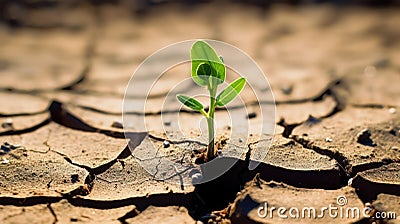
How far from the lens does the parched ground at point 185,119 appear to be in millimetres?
1993

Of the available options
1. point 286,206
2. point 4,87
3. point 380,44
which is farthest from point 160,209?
point 380,44

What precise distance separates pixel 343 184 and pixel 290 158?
0.23 metres

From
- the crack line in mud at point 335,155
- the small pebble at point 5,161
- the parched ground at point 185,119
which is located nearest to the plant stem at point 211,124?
the parched ground at point 185,119

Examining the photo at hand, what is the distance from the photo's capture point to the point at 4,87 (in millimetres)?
3148

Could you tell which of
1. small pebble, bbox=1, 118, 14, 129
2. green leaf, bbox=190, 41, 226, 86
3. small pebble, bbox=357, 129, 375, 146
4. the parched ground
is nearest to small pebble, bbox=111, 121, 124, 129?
the parched ground

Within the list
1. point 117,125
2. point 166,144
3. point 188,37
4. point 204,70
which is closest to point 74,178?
point 166,144

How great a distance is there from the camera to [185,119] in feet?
8.68

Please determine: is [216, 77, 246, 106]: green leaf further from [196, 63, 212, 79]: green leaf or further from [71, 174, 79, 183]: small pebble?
[71, 174, 79, 183]: small pebble

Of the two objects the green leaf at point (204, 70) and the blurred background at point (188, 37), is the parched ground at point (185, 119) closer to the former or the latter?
the blurred background at point (188, 37)

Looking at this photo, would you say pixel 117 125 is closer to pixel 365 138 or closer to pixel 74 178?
pixel 74 178

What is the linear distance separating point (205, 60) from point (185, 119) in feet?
2.37

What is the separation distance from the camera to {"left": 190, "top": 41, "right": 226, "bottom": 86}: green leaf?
76.8 inches

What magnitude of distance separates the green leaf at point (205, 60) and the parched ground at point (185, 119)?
349mm

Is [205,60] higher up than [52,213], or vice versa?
[205,60]
